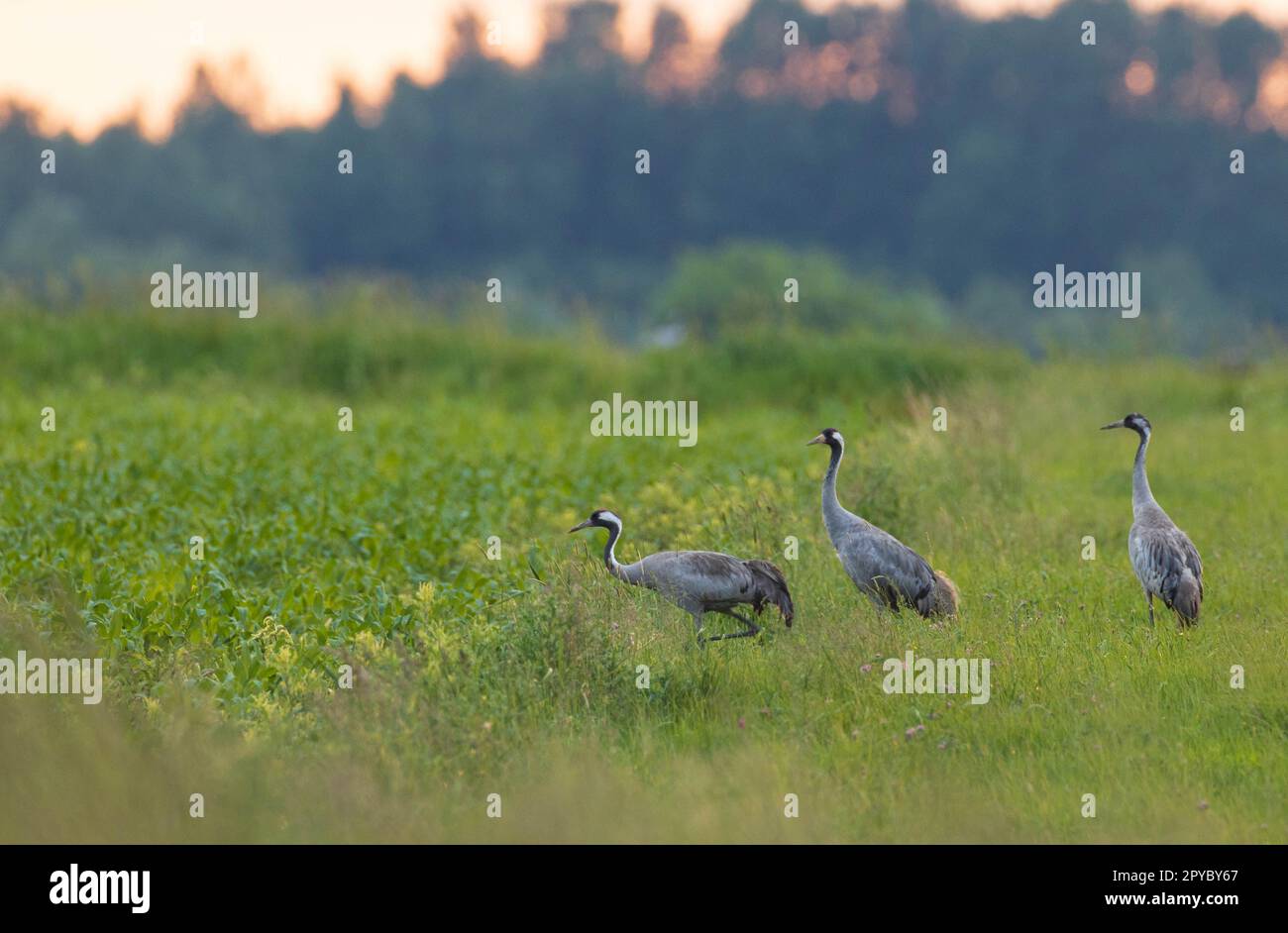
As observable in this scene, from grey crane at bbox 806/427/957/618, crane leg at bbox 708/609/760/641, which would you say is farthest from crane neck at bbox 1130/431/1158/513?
crane leg at bbox 708/609/760/641

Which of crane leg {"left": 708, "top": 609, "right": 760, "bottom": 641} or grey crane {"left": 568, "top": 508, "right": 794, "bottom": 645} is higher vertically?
grey crane {"left": 568, "top": 508, "right": 794, "bottom": 645}

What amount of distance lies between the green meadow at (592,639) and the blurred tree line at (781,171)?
4892cm

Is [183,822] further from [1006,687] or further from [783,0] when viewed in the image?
[783,0]

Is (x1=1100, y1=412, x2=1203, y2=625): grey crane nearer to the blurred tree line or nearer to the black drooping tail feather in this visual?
the black drooping tail feather

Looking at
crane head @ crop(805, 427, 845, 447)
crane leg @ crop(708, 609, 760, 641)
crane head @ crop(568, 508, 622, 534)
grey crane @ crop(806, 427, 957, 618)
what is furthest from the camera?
crane head @ crop(805, 427, 845, 447)

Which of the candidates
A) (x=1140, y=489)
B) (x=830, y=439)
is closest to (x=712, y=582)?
(x=830, y=439)

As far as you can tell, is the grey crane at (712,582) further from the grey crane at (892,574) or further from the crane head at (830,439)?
the crane head at (830,439)

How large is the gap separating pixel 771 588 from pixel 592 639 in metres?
1.56

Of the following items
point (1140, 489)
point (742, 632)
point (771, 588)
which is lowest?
point (742, 632)

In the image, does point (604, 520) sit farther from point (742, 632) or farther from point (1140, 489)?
point (1140, 489)

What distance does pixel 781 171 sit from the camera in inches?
3007

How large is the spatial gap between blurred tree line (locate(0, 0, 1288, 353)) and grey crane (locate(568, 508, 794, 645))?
56003 millimetres

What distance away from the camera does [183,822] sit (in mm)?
6516

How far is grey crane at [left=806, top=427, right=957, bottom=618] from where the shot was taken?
969cm
